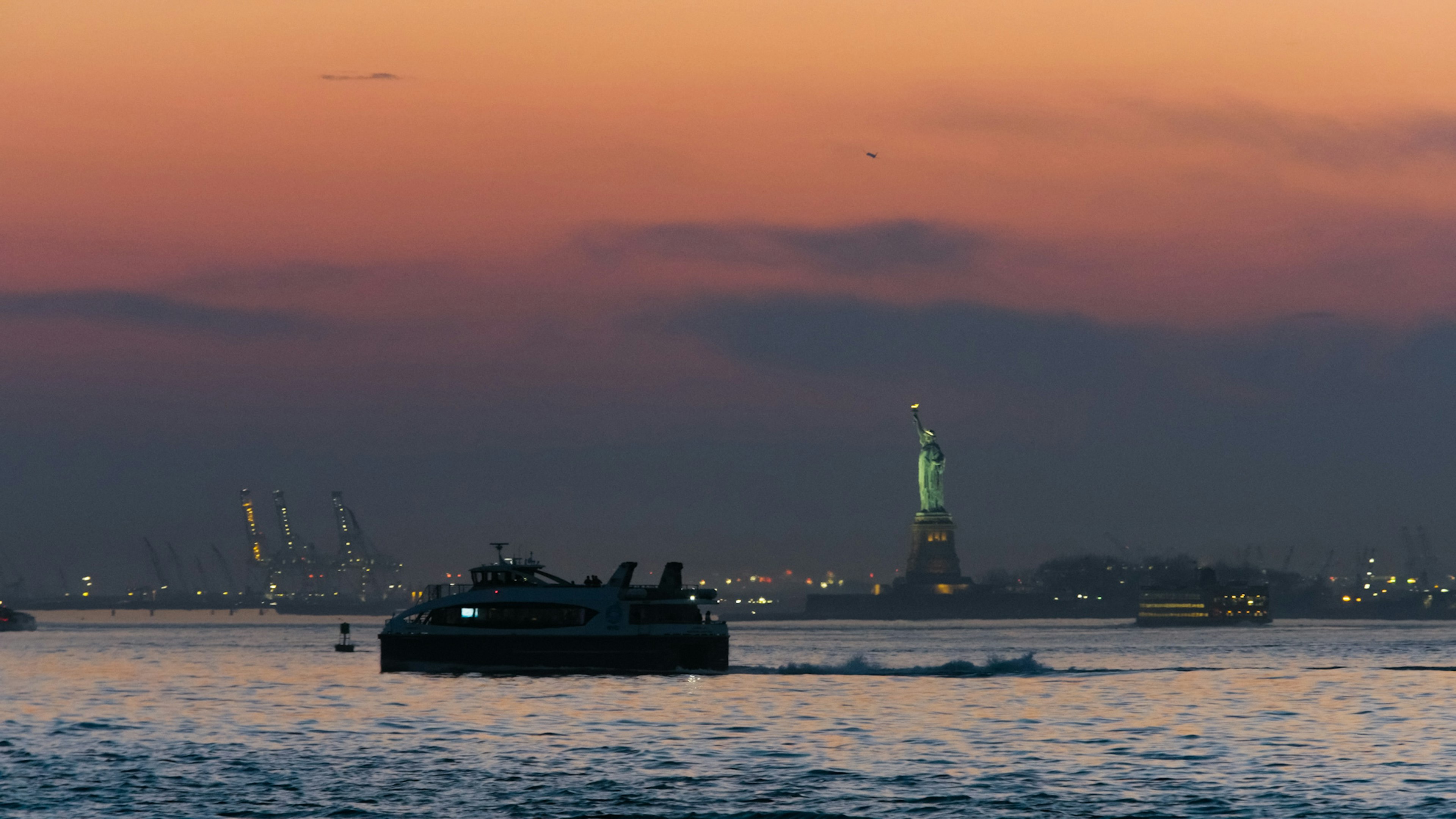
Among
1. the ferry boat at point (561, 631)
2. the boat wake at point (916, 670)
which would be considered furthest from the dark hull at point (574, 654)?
the boat wake at point (916, 670)

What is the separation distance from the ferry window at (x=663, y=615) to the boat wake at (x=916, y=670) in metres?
13.0

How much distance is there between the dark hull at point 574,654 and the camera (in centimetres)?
11856

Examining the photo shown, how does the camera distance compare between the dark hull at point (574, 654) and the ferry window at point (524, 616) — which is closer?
the dark hull at point (574, 654)

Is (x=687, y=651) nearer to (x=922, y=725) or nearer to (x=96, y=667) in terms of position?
(x=922, y=725)

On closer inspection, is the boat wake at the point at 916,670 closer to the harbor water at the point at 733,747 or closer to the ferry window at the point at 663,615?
the harbor water at the point at 733,747

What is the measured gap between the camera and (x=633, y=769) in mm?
65250

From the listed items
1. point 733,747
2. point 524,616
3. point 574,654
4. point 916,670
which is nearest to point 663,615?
point 574,654

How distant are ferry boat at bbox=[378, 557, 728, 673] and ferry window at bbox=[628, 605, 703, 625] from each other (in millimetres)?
67

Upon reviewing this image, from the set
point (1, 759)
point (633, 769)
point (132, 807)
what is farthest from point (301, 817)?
point (1, 759)

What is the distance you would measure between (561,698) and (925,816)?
168 feet

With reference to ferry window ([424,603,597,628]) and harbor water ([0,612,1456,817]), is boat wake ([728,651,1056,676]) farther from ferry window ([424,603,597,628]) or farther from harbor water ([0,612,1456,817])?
ferry window ([424,603,597,628])

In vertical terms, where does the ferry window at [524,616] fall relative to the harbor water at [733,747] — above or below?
above

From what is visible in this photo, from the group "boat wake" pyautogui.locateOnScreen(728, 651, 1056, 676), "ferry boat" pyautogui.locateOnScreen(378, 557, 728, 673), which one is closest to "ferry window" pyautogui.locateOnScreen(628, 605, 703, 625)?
"ferry boat" pyautogui.locateOnScreen(378, 557, 728, 673)

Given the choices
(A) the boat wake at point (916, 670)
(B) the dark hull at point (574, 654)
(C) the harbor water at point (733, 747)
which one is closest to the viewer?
(C) the harbor water at point (733, 747)
